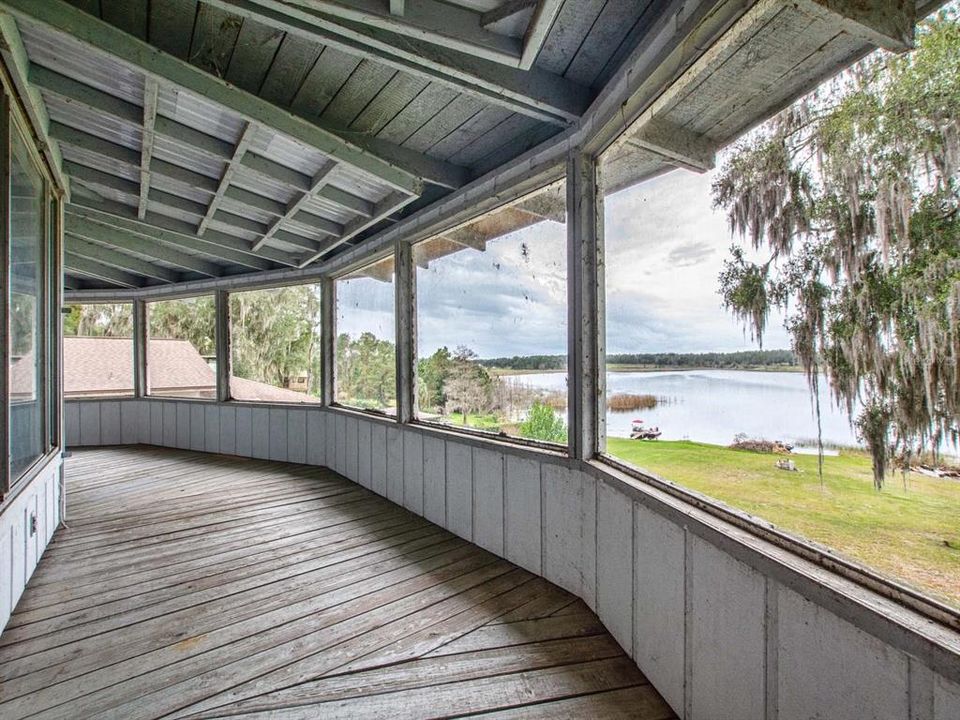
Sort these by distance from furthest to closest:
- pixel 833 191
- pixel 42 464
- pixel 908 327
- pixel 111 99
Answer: pixel 42 464, pixel 111 99, pixel 833 191, pixel 908 327

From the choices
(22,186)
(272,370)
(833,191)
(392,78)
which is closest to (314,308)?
(272,370)

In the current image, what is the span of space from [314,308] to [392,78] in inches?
127

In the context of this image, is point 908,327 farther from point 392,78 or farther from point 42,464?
point 42,464

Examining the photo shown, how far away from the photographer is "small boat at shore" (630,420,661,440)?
1.57m

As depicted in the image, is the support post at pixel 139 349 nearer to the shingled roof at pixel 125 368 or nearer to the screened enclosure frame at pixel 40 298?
the shingled roof at pixel 125 368

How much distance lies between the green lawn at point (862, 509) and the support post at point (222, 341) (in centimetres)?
550

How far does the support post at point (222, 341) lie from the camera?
5.17m

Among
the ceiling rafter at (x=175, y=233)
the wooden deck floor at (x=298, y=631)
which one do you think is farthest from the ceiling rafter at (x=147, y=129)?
the wooden deck floor at (x=298, y=631)

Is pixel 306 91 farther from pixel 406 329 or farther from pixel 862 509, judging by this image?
pixel 862 509

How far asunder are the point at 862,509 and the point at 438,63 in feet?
5.97

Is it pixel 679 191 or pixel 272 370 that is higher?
pixel 679 191

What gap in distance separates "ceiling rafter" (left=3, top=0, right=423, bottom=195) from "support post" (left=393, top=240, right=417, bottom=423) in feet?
2.98

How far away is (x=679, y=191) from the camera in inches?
55.7

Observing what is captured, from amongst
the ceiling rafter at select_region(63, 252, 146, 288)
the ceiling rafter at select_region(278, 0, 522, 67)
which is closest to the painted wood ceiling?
the ceiling rafter at select_region(278, 0, 522, 67)
